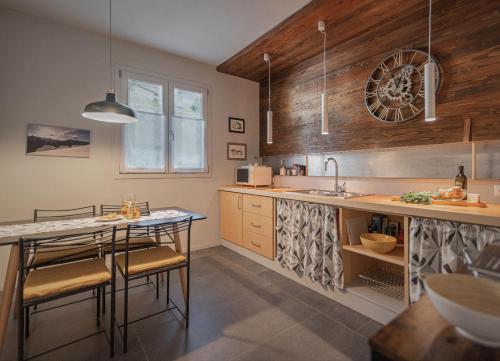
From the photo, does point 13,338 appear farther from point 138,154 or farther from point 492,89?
point 492,89

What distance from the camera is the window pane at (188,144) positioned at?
349cm

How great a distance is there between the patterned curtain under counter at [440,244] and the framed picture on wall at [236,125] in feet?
9.28

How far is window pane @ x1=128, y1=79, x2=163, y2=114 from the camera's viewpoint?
317 centimetres

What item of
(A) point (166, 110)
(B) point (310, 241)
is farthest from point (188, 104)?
(B) point (310, 241)

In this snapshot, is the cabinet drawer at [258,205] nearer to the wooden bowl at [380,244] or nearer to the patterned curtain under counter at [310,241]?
the patterned curtain under counter at [310,241]

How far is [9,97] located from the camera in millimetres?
2471

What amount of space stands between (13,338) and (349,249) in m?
2.62

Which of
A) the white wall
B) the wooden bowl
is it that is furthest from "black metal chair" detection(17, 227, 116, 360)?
the wooden bowl

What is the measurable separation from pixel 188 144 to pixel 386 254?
2757 millimetres

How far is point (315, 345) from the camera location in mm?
1713

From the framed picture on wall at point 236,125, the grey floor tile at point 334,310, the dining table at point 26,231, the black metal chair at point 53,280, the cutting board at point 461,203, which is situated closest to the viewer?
the black metal chair at point 53,280

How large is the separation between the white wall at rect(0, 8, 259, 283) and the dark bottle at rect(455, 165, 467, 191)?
3017mm

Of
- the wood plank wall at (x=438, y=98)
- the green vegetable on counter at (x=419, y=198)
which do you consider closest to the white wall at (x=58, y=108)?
the wood plank wall at (x=438, y=98)

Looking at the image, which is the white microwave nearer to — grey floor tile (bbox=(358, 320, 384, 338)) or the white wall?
the white wall
